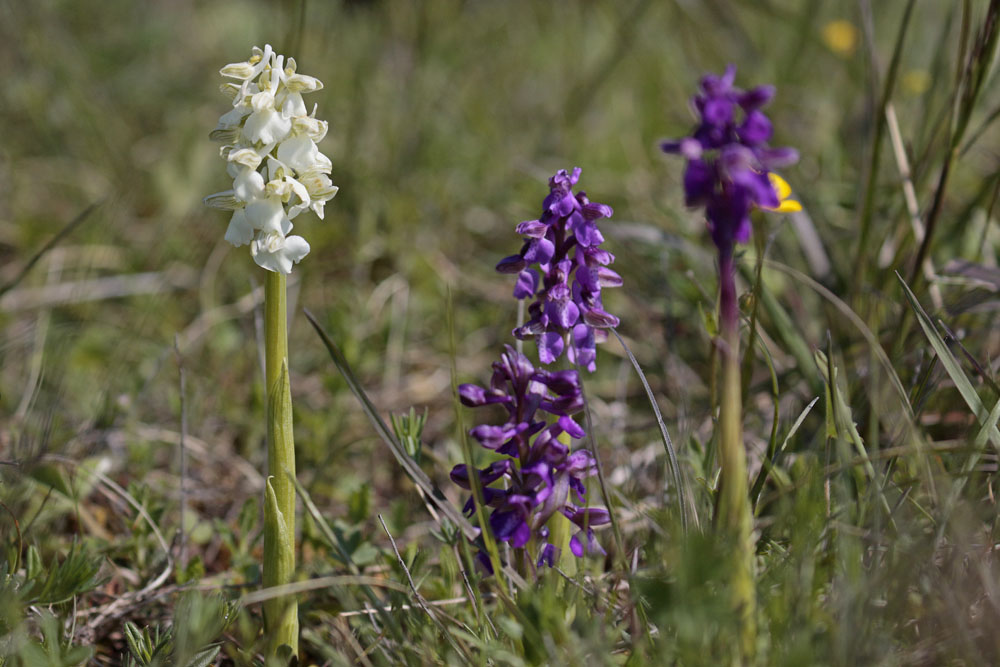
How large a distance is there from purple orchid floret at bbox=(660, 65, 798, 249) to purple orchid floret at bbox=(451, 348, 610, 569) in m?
0.50

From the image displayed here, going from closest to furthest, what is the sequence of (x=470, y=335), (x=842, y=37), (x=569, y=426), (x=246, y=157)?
1. (x=246, y=157)
2. (x=569, y=426)
3. (x=470, y=335)
4. (x=842, y=37)

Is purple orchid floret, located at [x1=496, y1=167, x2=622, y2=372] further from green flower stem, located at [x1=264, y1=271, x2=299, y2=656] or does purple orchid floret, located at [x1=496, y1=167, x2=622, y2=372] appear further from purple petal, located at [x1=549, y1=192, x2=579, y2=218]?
green flower stem, located at [x1=264, y1=271, x2=299, y2=656]

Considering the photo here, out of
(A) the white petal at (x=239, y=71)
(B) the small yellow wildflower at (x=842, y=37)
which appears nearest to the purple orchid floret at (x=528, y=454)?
(A) the white petal at (x=239, y=71)

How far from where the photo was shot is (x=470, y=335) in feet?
12.2

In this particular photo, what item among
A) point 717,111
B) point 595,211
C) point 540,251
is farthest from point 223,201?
point 717,111

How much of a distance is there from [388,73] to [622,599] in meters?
4.71

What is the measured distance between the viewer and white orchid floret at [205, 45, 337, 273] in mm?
1659

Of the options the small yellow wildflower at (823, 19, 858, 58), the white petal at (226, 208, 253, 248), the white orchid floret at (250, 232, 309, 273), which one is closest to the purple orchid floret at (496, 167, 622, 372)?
the white orchid floret at (250, 232, 309, 273)

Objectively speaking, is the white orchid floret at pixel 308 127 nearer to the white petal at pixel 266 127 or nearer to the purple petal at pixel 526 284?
the white petal at pixel 266 127

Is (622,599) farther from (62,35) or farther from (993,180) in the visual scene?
(62,35)

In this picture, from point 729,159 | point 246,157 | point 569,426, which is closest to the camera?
point 729,159

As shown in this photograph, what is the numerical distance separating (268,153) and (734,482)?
1.12 meters

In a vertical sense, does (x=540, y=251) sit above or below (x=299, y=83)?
below

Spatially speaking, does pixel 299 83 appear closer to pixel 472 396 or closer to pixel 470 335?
pixel 472 396
